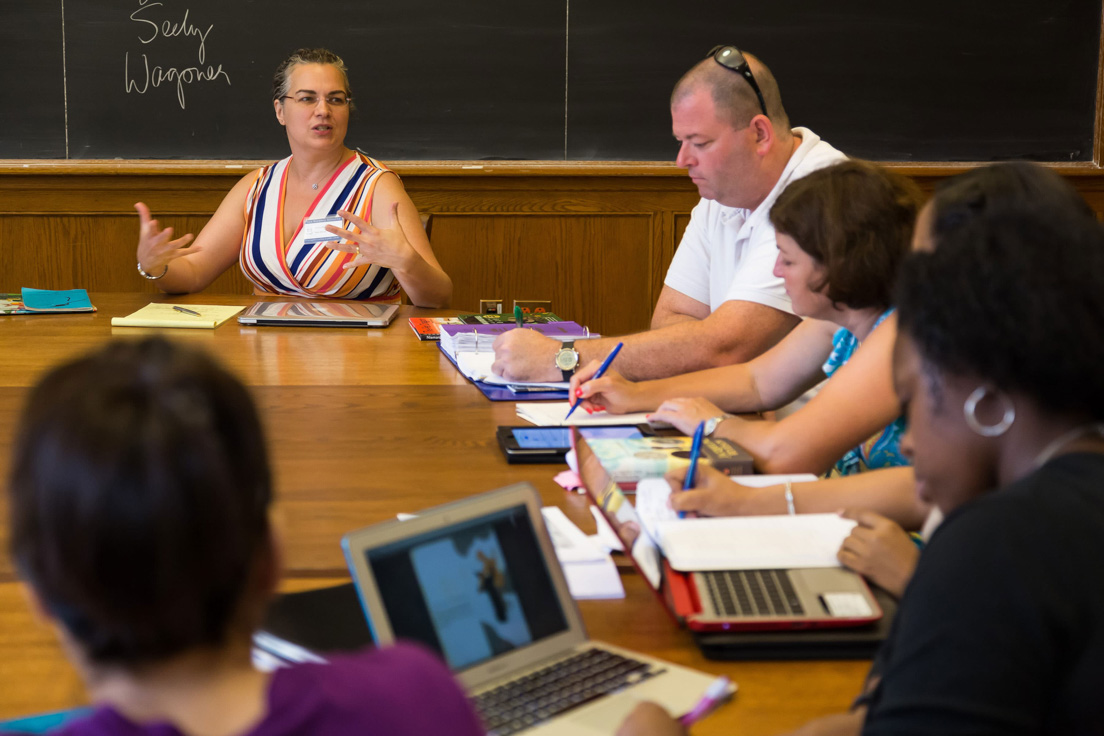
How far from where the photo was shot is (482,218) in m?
4.12

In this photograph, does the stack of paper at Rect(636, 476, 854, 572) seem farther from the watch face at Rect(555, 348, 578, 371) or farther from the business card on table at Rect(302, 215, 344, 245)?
the business card on table at Rect(302, 215, 344, 245)

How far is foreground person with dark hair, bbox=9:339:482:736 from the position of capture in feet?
1.59

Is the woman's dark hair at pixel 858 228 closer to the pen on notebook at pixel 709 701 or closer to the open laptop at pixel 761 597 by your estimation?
the open laptop at pixel 761 597

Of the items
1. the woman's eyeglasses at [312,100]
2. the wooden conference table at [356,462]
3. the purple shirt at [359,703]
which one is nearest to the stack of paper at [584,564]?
the wooden conference table at [356,462]

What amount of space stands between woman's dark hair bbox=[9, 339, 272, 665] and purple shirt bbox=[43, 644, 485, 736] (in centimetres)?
4

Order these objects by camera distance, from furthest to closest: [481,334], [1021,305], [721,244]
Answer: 1. [721,244]
2. [481,334]
3. [1021,305]

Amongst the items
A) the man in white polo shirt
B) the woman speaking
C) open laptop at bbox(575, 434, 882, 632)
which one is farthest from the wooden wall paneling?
open laptop at bbox(575, 434, 882, 632)

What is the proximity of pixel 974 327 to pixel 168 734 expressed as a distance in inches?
21.7

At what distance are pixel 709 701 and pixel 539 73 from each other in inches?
136

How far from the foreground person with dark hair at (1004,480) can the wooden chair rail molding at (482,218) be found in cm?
336

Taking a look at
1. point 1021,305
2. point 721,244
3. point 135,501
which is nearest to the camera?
point 135,501

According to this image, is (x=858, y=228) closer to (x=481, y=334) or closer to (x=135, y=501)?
(x=481, y=334)

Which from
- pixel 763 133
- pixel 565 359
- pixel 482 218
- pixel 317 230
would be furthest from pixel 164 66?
pixel 565 359

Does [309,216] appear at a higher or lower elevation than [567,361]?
higher
